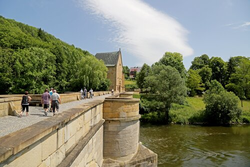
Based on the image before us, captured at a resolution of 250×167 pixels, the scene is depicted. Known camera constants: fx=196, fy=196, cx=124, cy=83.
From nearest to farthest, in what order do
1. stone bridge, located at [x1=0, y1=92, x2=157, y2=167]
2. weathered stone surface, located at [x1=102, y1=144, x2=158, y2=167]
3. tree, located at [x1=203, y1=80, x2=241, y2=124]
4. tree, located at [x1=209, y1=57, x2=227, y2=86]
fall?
stone bridge, located at [x1=0, y1=92, x2=157, y2=167] → weathered stone surface, located at [x1=102, y1=144, x2=158, y2=167] → tree, located at [x1=203, y1=80, x2=241, y2=124] → tree, located at [x1=209, y1=57, x2=227, y2=86]

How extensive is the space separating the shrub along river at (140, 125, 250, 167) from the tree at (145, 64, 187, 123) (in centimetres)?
610

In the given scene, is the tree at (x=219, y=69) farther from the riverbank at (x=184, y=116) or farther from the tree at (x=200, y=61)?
the riverbank at (x=184, y=116)

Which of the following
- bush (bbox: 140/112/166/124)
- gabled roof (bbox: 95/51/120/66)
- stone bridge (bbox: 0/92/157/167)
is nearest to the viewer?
stone bridge (bbox: 0/92/157/167)

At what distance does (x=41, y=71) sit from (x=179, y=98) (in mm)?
22982

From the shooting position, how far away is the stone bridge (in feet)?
8.65

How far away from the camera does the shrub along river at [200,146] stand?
647 inches

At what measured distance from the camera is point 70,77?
44500 mm

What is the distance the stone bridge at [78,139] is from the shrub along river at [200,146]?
760cm

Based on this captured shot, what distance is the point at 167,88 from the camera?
113 ft

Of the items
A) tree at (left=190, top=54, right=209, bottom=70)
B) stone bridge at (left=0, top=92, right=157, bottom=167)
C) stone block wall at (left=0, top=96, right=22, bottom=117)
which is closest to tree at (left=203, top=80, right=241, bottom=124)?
stone bridge at (left=0, top=92, right=157, bottom=167)

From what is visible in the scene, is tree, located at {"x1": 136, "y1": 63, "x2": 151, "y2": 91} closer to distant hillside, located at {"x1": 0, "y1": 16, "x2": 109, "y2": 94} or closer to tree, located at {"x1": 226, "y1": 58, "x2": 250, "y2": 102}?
distant hillside, located at {"x1": 0, "y1": 16, "x2": 109, "y2": 94}

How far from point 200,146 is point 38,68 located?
83.2 ft

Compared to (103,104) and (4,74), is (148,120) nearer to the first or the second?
(4,74)

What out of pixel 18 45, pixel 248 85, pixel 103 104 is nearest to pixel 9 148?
pixel 103 104
